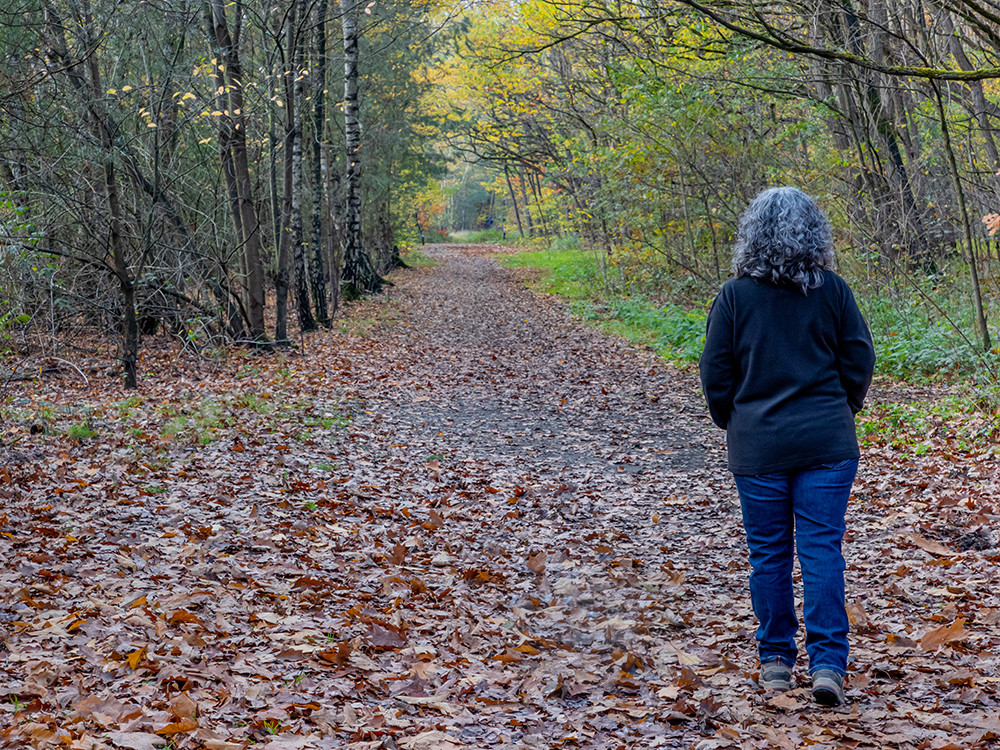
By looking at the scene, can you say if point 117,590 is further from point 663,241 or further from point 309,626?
point 663,241

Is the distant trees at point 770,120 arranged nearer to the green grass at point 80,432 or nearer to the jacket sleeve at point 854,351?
the jacket sleeve at point 854,351

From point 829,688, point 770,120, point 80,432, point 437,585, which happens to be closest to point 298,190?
point 80,432

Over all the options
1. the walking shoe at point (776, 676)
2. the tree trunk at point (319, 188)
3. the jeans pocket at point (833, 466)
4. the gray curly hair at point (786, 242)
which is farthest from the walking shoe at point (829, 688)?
the tree trunk at point (319, 188)

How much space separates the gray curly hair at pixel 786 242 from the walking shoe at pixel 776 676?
1.64 meters

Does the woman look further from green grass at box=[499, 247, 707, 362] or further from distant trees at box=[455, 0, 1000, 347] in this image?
green grass at box=[499, 247, 707, 362]

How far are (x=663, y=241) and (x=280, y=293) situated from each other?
9009 millimetres

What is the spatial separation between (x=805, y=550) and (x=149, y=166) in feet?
41.6

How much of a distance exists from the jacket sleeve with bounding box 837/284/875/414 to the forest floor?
54.5 inches

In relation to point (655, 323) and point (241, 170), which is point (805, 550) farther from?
point (655, 323)

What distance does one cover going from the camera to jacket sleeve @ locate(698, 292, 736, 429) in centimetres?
355

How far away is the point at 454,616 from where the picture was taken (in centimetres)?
469

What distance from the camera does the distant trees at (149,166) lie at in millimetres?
10750

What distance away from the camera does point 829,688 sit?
3.38 meters

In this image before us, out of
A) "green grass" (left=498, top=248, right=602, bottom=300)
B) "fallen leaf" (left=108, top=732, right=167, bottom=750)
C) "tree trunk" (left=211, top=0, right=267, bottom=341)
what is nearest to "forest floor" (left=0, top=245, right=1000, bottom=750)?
"fallen leaf" (left=108, top=732, right=167, bottom=750)
